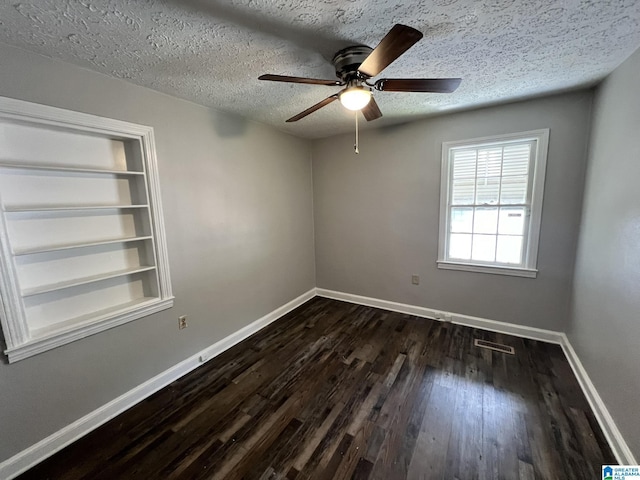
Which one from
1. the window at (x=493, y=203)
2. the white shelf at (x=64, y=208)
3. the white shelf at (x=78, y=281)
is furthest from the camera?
the window at (x=493, y=203)

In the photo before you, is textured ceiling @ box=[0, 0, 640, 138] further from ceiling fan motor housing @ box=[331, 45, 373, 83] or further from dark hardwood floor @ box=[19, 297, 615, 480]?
dark hardwood floor @ box=[19, 297, 615, 480]

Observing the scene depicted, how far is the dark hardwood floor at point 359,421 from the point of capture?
4.84ft

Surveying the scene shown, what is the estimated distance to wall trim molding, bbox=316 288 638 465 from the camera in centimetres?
150

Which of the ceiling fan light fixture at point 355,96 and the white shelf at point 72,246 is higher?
the ceiling fan light fixture at point 355,96

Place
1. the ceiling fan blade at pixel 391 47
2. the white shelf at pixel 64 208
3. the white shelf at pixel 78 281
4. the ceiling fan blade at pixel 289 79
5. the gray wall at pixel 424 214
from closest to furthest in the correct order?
the ceiling fan blade at pixel 391 47
the ceiling fan blade at pixel 289 79
the white shelf at pixel 64 208
the white shelf at pixel 78 281
the gray wall at pixel 424 214

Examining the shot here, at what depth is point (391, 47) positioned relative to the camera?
114cm

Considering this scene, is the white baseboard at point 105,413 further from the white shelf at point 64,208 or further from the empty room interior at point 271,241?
the white shelf at point 64,208

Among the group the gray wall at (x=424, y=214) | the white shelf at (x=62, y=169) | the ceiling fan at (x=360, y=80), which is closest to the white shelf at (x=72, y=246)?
the white shelf at (x=62, y=169)

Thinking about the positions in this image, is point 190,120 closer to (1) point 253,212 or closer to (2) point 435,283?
(1) point 253,212

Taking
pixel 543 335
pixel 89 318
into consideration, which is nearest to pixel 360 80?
pixel 89 318

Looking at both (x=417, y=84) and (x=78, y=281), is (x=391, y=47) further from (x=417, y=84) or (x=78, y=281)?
(x=78, y=281)

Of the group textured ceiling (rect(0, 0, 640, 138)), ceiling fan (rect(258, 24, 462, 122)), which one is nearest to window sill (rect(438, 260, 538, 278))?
textured ceiling (rect(0, 0, 640, 138))

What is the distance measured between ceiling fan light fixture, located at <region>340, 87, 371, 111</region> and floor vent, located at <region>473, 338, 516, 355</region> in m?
2.61

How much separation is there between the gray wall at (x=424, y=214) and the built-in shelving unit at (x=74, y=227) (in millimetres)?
2316
